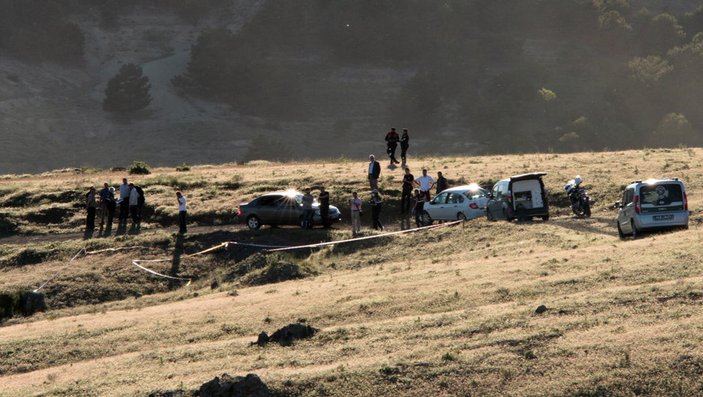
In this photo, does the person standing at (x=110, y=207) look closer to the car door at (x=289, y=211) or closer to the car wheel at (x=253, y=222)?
the car wheel at (x=253, y=222)

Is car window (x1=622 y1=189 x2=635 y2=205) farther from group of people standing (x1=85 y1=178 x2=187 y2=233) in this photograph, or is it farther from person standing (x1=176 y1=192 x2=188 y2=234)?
group of people standing (x1=85 y1=178 x2=187 y2=233)

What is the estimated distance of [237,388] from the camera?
17156mm

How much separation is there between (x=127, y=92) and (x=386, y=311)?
101 metres

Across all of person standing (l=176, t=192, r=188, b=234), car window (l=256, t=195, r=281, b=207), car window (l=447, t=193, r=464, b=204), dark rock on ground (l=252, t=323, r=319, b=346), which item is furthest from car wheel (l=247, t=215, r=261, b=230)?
dark rock on ground (l=252, t=323, r=319, b=346)

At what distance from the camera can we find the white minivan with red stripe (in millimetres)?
28984

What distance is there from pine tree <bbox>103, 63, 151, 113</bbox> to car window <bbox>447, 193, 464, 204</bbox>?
281 ft

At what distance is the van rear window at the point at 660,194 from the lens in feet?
95.0

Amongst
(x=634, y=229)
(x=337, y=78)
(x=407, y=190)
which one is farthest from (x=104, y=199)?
(x=337, y=78)

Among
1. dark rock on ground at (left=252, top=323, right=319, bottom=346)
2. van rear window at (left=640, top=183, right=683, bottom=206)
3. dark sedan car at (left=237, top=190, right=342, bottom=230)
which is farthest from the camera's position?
dark sedan car at (left=237, top=190, right=342, bottom=230)

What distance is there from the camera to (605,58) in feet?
460

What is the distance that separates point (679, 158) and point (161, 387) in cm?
3711

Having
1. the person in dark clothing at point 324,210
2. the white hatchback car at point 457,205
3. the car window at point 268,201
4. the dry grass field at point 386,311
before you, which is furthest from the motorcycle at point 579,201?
the car window at point 268,201

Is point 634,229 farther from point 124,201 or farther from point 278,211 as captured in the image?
point 124,201

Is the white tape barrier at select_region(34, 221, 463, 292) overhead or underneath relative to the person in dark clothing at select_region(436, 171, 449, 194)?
underneath
